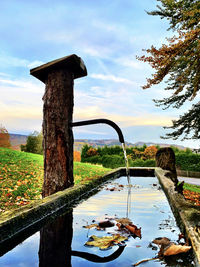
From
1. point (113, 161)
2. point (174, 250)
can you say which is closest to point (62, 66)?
point (174, 250)

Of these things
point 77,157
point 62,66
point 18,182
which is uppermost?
point 62,66

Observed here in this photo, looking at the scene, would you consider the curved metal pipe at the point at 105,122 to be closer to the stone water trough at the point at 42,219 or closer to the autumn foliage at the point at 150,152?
the stone water trough at the point at 42,219

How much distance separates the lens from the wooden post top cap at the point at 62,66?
11.9 feet

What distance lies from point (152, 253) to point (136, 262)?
148 mm

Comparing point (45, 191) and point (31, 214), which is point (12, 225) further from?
point (45, 191)

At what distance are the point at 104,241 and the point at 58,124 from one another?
233 centimetres

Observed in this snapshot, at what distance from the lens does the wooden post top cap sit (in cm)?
363

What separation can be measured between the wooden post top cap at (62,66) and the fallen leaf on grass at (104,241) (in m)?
2.78

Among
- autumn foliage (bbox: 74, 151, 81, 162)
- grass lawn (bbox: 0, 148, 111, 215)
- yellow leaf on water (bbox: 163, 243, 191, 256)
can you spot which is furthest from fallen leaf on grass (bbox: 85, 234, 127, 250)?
autumn foliage (bbox: 74, 151, 81, 162)

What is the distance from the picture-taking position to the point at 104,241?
1.50m

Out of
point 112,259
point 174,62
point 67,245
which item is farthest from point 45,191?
point 174,62

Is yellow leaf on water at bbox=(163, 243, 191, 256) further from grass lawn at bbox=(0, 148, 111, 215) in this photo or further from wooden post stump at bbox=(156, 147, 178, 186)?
wooden post stump at bbox=(156, 147, 178, 186)

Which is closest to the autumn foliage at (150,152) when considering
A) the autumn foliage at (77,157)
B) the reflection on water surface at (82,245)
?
the autumn foliage at (77,157)

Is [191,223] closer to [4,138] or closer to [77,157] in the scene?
[4,138]
